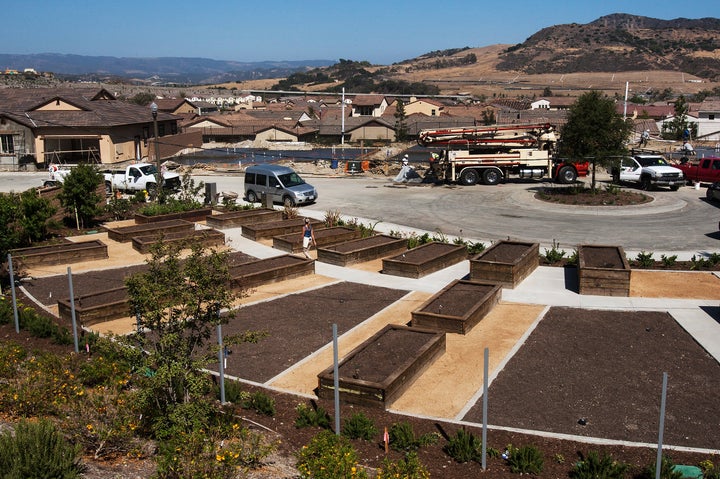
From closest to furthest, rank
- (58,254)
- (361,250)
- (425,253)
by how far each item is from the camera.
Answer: (58,254) < (425,253) < (361,250)

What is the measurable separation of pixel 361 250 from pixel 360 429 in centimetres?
1186

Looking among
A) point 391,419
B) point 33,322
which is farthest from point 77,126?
point 391,419

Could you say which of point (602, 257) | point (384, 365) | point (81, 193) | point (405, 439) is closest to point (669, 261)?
point (602, 257)

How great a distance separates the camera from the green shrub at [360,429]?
10.5m

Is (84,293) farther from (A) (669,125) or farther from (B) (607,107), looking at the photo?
(A) (669,125)

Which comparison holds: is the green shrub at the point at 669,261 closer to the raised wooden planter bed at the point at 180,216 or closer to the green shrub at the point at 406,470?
the green shrub at the point at 406,470

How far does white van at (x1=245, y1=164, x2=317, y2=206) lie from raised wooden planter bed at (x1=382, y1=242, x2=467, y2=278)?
1057cm

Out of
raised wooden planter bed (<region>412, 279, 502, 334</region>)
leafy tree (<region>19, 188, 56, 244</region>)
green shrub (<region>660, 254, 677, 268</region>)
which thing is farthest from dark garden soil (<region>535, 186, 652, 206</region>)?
leafy tree (<region>19, 188, 56, 244</region>)

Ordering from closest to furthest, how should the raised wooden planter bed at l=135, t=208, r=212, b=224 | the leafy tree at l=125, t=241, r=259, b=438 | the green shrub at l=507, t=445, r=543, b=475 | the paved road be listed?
the leafy tree at l=125, t=241, r=259, b=438 → the green shrub at l=507, t=445, r=543, b=475 → the paved road → the raised wooden planter bed at l=135, t=208, r=212, b=224

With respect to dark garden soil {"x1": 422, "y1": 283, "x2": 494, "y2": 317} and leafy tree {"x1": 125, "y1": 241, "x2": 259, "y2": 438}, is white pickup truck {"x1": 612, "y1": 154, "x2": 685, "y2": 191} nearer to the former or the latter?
dark garden soil {"x1": 422, "y1": 283, "x2": 494, "y2": 317}

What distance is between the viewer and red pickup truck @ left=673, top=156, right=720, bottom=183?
3641 centimetres

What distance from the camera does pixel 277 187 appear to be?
32812 mm

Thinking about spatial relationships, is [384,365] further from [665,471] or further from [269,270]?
[269,270]

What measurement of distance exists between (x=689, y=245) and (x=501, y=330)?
39.3ft
